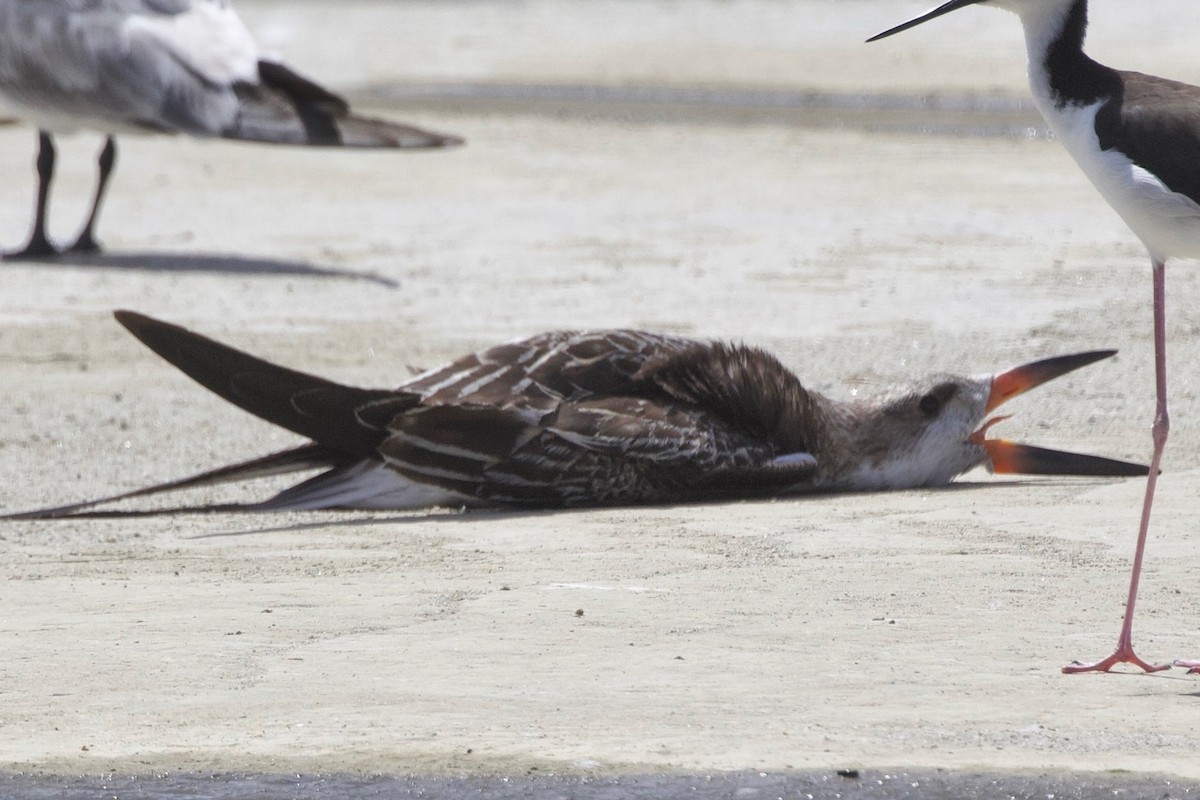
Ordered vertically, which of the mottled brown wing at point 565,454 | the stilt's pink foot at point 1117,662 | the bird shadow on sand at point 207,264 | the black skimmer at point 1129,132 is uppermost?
the black skimmer at point 1129,132

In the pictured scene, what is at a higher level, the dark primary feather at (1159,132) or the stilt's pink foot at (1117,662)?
the dark primary feather at (1159,132)

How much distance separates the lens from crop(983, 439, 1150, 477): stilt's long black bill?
6.60 m

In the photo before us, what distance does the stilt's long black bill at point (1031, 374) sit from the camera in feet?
22.6

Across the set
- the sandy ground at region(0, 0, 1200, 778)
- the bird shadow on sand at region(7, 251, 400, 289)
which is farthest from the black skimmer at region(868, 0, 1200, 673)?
the bird shadow on sand at region(7, 251, 400, 289)

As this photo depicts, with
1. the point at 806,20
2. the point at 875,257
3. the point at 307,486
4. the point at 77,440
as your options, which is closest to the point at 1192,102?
the point at 307,486

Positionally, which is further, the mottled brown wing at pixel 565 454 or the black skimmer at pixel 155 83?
the black skimmer at pixel 155 83

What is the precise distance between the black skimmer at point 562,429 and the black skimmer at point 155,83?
548 cm

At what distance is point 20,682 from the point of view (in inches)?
176

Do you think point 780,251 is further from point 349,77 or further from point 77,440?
point 349,77

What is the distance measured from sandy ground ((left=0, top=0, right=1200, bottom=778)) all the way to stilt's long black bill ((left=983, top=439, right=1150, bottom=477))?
73mm

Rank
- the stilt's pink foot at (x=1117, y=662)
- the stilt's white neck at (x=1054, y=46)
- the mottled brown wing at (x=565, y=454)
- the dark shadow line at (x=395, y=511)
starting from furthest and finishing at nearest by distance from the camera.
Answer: the mottled brown wing at (x=565, y=454)
the dark shadow line at (x=395, y=511)
the stilt's white neck at (x=1054, y=46)
the stilt's pink foot at (x=1117, y=662)

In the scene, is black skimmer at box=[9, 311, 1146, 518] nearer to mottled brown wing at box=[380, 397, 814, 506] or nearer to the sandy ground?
mottled brown wing at box=[380, 397, 814, 506]

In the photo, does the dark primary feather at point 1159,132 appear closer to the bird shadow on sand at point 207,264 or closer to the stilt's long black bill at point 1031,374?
the stilt's long black bill at point 1031,374

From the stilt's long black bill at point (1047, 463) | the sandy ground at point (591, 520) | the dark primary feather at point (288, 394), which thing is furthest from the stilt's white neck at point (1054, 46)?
the dark primary feather at point (288, 394)
